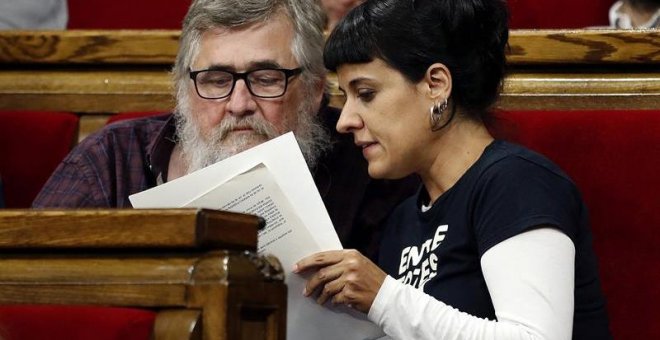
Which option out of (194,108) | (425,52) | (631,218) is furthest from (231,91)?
(631,218)

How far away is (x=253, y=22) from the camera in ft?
5.00

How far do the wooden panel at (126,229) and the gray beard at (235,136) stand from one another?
2.10 feet

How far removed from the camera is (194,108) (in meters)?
1.53

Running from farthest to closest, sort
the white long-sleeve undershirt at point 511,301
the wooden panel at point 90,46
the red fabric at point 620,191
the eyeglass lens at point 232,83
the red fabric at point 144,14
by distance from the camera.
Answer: the red fabric at point 144,14
the wooden panel at point 90,46
the eyeglass lens at point 232,83
the red fabric at point 620,191
the white long-sleeve undershirt at point 511,301

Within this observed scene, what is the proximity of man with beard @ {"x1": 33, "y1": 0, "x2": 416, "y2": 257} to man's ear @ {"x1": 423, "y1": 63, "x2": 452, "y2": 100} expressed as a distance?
33 cm

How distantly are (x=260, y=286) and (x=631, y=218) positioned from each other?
73 cm

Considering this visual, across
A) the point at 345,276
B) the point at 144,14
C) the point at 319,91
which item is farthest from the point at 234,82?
the point at 144,14

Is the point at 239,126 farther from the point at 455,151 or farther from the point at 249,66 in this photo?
the point at 455,151

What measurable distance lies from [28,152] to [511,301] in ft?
3.03

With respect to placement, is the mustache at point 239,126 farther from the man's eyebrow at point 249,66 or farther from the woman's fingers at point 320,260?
the woman's fingers at point 320,260

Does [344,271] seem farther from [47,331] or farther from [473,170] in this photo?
[47,331]

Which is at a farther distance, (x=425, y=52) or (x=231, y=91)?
(x=231, y=91)

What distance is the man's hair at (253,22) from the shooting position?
4.99 ft

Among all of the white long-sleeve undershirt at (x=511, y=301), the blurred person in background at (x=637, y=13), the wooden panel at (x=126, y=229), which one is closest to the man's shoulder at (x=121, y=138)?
the white long-sleeve undershirt at (x=511, y=301)
